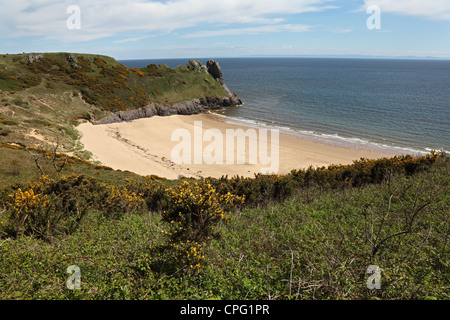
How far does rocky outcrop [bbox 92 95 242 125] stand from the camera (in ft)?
147

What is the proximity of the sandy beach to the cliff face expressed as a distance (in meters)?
3.21

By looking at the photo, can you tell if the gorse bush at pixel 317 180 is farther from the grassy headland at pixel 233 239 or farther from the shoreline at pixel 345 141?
the shoreline at pixel 345 141

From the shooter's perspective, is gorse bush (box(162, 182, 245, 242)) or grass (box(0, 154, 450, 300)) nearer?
grass (box(0, 154, 450, 300))

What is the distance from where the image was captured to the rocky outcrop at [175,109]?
44938 millimetres

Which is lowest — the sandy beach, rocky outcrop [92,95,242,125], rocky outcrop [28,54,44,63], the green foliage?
the sandy beach

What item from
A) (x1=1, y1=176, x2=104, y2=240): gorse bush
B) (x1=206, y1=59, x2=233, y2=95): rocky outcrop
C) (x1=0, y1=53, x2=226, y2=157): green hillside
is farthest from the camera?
(x1=206, y1=59, x2=233, y2=95): rocky outcrop

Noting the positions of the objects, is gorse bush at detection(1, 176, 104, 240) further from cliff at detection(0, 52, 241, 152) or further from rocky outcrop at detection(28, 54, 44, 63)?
rocky outcrop at detection(28, 54, 44, 63)

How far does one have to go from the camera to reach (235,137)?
37938 mm

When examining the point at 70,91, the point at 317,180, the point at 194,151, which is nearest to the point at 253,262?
the point at 317,180

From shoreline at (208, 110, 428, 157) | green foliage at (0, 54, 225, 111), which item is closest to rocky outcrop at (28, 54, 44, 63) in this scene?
green foliage at (0, 54, 225, 111)

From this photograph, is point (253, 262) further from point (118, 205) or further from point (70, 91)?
point (70, 91)
